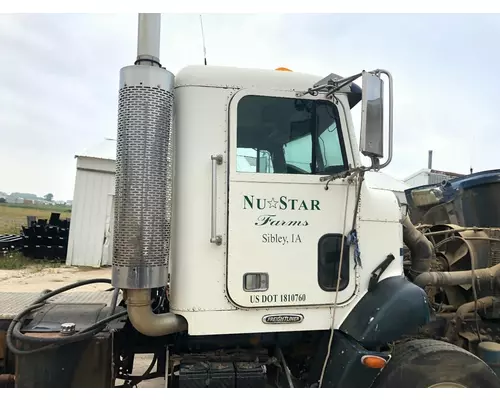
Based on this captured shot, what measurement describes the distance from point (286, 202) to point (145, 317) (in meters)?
1.17

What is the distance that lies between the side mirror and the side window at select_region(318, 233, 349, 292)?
2.32ft

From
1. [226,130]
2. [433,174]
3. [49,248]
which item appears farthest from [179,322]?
[433,174]

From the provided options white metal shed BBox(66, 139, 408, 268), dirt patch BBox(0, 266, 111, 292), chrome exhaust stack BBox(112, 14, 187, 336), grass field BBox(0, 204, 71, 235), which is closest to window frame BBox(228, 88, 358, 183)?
chrome exhaust stack BBox(112, 14, 187, 336)

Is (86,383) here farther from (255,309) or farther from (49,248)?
(49,248)

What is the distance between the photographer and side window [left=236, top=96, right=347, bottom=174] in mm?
2770

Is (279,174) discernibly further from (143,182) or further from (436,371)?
(436,371)

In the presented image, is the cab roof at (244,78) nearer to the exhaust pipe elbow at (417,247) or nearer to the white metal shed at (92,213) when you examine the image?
the exhaust pipe elbow at (417,247)

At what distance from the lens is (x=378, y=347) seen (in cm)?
277

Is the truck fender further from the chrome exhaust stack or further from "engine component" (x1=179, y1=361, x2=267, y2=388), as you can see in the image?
the chrome exhaust stack

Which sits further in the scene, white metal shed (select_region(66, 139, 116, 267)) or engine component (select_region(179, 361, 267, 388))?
white metal shed (select_region(66, 139, 116, 267))

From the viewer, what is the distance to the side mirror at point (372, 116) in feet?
7.64

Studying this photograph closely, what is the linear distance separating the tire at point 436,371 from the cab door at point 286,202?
0.58 m

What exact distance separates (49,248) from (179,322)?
42.6 feet

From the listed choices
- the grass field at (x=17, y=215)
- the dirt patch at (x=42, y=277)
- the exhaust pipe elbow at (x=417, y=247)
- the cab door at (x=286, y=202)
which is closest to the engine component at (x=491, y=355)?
the exhaust pipe elbow at (x=417, y=247)
